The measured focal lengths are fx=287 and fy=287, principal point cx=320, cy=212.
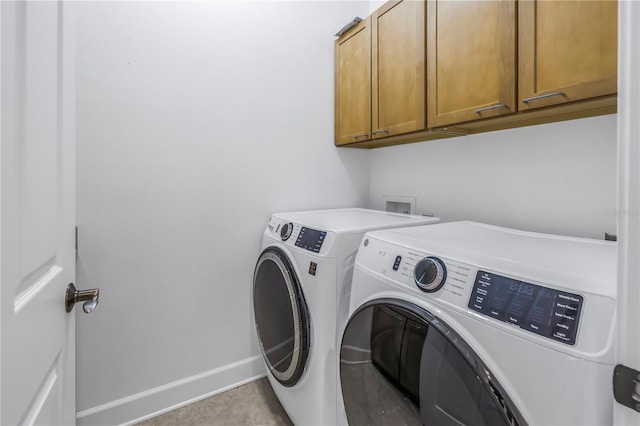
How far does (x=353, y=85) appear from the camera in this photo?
1.78 m

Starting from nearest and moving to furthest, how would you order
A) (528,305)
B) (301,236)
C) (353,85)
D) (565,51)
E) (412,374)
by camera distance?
1. (528,305)
2. (412,374)
3. (565,51)
4. (301,236)
5. (353,85)

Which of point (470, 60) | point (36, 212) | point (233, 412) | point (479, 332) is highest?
point (470, 60)

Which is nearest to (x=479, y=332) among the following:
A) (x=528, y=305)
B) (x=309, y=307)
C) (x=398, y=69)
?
(x=528, y=305)

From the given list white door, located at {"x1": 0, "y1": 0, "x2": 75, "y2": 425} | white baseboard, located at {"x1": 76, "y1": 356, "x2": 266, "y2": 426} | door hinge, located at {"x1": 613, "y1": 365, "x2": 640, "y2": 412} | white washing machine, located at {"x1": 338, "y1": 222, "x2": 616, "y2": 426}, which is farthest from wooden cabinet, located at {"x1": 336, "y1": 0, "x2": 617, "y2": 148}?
white baseboard, located at {"x1": 76, "y1": 356, "x2": 266, "y2": 426}

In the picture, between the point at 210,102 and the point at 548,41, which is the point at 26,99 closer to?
the point at 210,102

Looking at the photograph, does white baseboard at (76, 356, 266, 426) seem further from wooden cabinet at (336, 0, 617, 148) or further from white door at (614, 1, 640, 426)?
white door at (614, 1, 640, 426)

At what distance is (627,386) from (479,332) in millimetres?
225

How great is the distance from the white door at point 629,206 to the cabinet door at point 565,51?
0.66 metres

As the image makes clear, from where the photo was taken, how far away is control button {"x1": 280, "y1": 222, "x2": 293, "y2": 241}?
52.9 inches

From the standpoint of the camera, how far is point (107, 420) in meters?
1.34

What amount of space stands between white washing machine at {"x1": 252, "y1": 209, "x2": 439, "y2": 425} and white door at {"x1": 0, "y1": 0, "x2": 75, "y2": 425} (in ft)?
2.27

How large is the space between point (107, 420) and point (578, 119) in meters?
2.43

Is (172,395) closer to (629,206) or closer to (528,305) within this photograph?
(528,305)

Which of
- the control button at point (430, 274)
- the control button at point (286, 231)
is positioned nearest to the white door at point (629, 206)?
the control button at point (430, 274)
